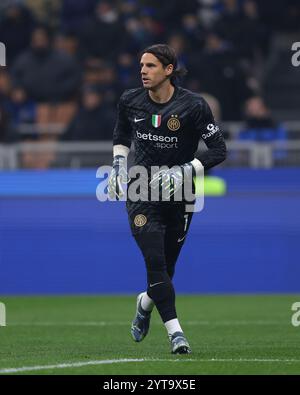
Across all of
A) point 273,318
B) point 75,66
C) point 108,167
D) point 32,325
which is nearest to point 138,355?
point 32,325

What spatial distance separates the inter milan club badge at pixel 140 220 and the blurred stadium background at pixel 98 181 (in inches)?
290

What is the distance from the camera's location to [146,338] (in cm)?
1090

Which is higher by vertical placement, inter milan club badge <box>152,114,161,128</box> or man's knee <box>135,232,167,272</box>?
inter milan club badge <box>152,114,161,128</box>

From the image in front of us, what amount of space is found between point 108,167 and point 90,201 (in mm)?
811

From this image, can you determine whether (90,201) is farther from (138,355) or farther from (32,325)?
(138,355)

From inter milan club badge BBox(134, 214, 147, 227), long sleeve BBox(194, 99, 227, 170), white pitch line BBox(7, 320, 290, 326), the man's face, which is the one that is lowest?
white pitch line BBox(7, 320, 290, 326)

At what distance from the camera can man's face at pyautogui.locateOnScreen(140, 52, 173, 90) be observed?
367 inches

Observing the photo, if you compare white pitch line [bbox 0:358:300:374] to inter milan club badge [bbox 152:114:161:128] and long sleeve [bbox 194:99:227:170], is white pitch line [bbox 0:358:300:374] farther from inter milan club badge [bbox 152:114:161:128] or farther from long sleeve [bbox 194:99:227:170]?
inter milan club badge [bbox 152:114:161:128]

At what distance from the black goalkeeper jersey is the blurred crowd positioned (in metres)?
8.47

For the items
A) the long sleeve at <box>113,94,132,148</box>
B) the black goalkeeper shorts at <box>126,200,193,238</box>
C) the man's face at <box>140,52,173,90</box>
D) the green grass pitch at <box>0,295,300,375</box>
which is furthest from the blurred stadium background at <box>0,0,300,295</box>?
the man's face at <box>140,52,173,90</box>

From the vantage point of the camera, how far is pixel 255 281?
17.2 metres

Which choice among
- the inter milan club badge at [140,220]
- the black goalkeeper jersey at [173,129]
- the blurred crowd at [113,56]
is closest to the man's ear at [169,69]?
the black goalkeeper jersey at [173,129]

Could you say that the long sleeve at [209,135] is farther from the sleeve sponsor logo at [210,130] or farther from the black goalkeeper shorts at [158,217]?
the black goalkeeper shorts at [158,217]

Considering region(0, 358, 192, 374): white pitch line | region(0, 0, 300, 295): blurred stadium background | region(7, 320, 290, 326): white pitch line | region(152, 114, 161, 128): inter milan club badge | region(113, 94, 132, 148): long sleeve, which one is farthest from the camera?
region(0, 0, 300, 295): blurred stadium background
